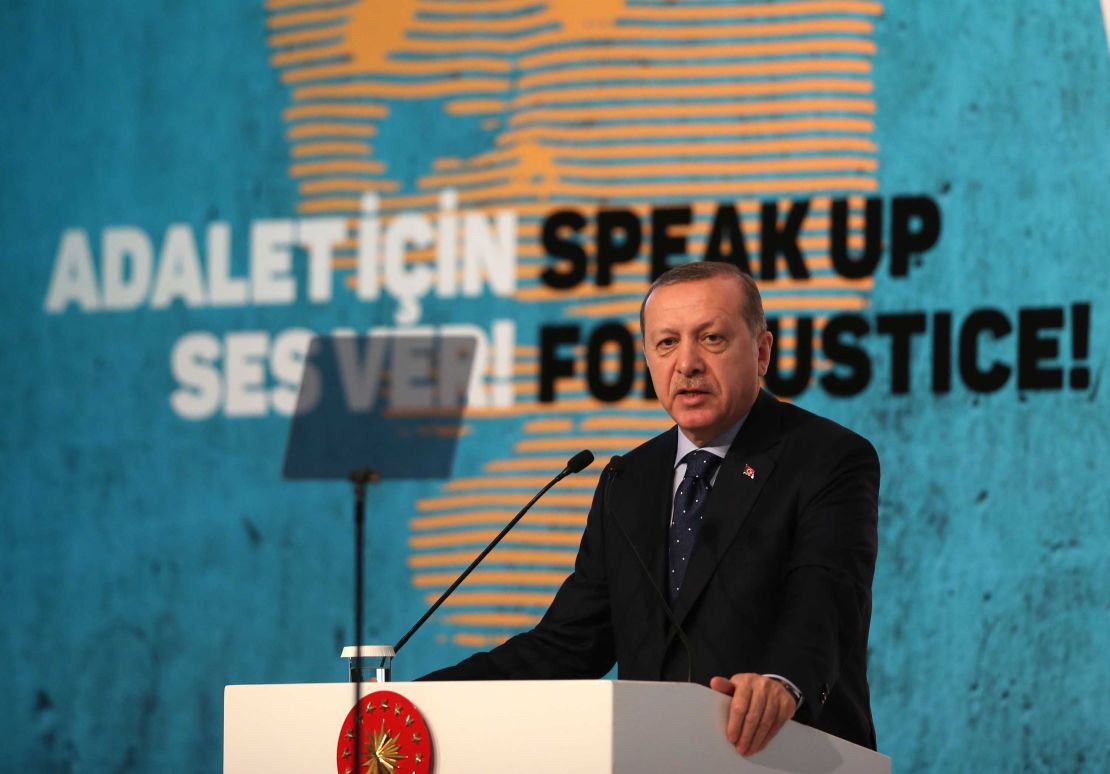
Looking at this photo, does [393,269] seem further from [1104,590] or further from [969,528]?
[1104,590]

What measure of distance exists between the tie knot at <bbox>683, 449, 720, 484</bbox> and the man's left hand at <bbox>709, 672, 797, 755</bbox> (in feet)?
2.33

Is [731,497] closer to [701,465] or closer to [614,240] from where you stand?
[701,465]

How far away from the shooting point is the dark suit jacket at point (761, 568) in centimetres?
241

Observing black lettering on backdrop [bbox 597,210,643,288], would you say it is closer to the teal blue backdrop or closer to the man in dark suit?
the teal blue backdrop

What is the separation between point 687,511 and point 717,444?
15 cm

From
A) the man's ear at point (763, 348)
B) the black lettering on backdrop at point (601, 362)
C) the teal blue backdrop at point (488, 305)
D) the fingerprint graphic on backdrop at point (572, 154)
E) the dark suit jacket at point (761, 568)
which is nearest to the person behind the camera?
the dark suit jacket at point (761, 568)

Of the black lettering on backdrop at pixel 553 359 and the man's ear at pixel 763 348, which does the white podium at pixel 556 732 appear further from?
the black lettering on backdrop at pixel 553 359

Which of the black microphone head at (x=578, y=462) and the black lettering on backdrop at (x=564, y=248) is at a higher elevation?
the black lettering on backdrop at (x=564, y=248)

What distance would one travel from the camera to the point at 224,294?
4.77 m

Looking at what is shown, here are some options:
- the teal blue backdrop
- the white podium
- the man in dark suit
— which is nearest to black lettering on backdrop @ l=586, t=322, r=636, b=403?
the teal blue backdrop

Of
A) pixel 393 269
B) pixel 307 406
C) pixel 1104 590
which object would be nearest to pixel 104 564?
pixel 307 406

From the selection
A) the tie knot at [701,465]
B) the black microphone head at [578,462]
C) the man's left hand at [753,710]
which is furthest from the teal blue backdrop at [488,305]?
the man's left hand at [753,710]

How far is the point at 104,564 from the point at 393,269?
4.20ft

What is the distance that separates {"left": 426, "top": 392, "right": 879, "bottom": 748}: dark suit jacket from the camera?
241 cm
